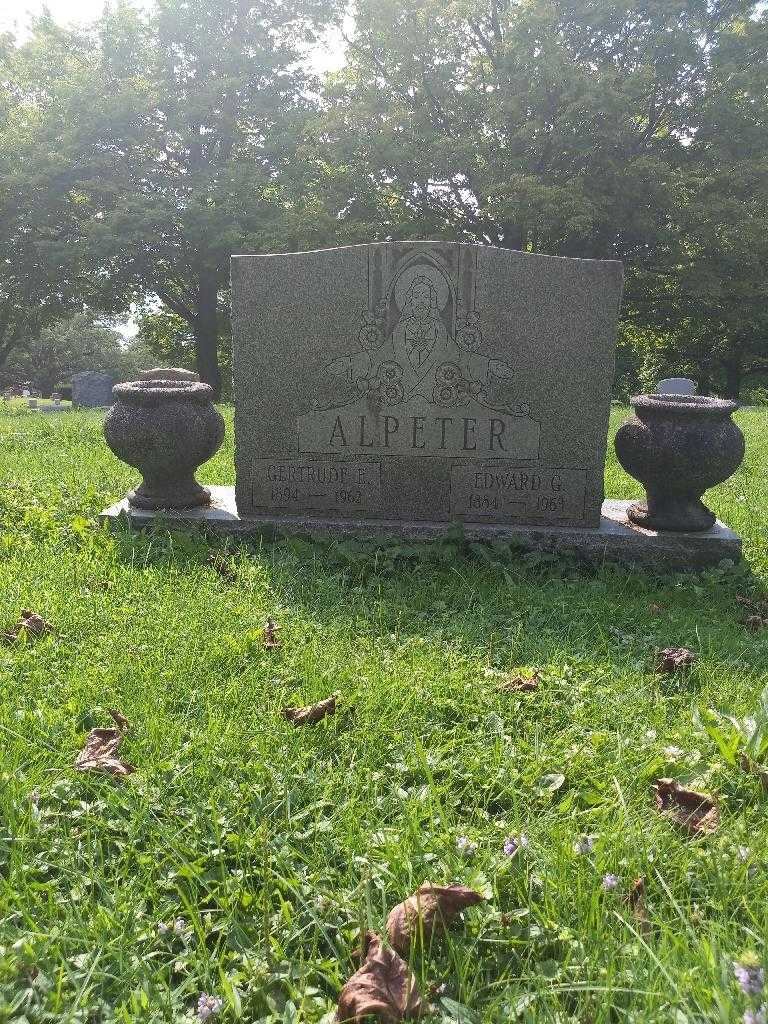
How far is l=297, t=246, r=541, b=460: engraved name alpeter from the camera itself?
4.45m

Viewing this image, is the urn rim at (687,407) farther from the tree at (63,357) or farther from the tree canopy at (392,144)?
the tree at (63,357)

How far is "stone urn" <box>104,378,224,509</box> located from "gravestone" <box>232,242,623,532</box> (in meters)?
0.27

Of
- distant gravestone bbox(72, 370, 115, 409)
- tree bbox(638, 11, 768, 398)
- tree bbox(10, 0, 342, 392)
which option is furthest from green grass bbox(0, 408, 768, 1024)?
distant gravestone bbox(72, 370, 115, 409)

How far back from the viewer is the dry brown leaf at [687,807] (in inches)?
71.3

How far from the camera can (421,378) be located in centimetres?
455

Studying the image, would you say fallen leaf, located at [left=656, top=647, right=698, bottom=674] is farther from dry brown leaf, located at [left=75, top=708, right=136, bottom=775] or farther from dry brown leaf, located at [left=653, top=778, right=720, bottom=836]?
dry brown leaf, located at [left=75, top=708, right=136, bottom=775]

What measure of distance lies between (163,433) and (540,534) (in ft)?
7.92

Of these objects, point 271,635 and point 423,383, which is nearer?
point 271,635

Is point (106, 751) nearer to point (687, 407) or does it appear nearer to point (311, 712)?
point (311, 712)

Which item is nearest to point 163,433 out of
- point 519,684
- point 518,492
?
point 518,492

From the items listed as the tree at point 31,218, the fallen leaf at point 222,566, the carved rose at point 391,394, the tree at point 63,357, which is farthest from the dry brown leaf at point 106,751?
the tree at point 63,357

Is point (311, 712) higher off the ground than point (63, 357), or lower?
lower

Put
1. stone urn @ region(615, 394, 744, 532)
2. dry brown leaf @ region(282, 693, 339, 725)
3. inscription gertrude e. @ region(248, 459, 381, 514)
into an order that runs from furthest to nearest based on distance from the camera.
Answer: inscription gertrude e. @ region(248, 459, 381, 514) → stone urn @ region(615, 394, 744, 532) → dry brown leaf @ region(282, 693, 339, 725)

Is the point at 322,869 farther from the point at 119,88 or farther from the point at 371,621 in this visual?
the point at 119,88
